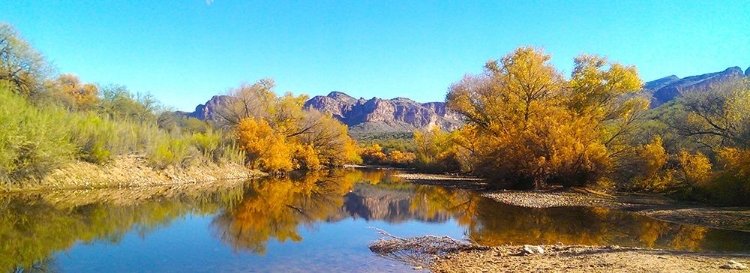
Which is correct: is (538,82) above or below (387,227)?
above

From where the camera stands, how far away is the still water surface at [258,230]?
9.34m

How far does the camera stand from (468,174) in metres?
48.8

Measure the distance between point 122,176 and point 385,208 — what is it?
16337mm

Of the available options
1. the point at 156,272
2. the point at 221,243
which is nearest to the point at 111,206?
the point at 221,243

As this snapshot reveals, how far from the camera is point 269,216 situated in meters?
16.7

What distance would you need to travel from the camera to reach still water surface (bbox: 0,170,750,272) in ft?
30.6

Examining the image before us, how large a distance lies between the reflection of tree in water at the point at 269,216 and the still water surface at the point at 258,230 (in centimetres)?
4

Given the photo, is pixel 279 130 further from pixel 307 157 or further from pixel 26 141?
pixel 26 141

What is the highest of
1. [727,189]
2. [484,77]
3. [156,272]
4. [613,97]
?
[484,77]

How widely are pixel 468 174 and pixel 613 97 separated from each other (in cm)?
2243

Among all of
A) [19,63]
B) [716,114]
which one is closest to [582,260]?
[716,114]

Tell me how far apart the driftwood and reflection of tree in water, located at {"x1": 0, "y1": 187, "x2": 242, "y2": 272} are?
281 inches

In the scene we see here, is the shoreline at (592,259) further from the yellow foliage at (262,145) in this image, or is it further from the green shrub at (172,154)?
the yellow foliage at (262,145)

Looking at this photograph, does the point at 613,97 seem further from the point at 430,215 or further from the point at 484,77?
the point at 430,215
